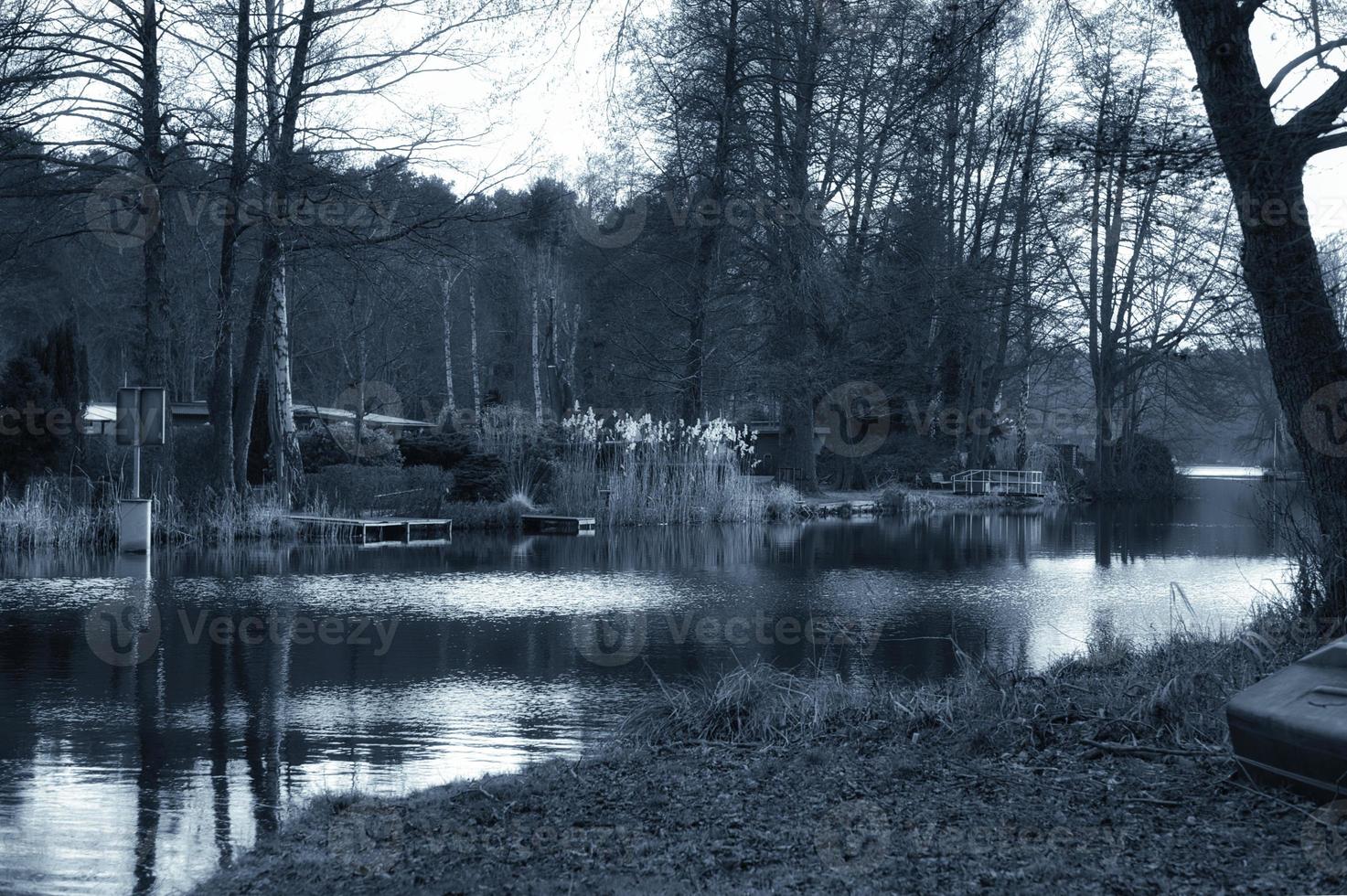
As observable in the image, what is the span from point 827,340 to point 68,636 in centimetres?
2286

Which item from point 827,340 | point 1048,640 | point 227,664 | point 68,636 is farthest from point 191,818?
point 827,340

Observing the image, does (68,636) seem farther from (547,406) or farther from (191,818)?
(547,406)

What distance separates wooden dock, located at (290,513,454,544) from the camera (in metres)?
20.1

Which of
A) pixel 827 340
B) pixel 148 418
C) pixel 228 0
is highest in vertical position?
pixel 228 0

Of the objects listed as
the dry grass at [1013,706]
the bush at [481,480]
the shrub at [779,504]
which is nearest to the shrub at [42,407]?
the bush at [481,480]

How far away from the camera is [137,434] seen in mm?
17031

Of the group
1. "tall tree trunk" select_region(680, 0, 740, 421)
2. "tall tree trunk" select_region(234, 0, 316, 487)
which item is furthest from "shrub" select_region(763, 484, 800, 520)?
"tall tree trunk" select_region(234, 0, 316, 487)

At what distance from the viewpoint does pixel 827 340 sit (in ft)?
103

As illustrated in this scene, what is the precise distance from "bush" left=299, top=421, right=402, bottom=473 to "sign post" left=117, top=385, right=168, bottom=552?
25.1 feet

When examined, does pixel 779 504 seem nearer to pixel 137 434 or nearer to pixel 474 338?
pixel 137 434

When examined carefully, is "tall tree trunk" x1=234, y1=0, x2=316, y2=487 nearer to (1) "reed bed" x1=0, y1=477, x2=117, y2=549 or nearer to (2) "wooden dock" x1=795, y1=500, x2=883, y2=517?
(1) "reed bed" x1=0, y1=477, x2=117, y2=549

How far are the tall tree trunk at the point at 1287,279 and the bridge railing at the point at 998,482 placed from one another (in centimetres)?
2558

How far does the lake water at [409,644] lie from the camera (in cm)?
587

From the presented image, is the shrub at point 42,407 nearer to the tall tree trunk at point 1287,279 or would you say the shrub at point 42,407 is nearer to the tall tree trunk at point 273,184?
the tall tree trunk at point 273,184
